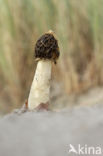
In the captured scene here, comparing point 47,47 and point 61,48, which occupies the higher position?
point 47,47

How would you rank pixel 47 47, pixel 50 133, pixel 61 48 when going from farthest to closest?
1. pixel 61 48
2. pixel 47 47
3. pixel 50 133

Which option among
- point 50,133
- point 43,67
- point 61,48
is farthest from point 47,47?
point 61,48

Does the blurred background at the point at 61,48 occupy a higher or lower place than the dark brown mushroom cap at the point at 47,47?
lower

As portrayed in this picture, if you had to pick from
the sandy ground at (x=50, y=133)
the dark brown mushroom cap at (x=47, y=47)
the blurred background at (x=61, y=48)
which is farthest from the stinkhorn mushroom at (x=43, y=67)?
the blurred background at (x=61, y=48)

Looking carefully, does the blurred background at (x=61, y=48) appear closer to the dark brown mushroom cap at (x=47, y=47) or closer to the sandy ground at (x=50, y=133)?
the dark brown mushroom cap at (x=47, y=47)

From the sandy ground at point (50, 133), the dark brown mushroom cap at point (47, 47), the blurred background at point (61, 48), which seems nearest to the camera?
the sandy ground at point (50, 133)

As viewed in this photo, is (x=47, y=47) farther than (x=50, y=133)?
Yes

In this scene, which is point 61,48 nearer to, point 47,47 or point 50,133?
point 47,47
